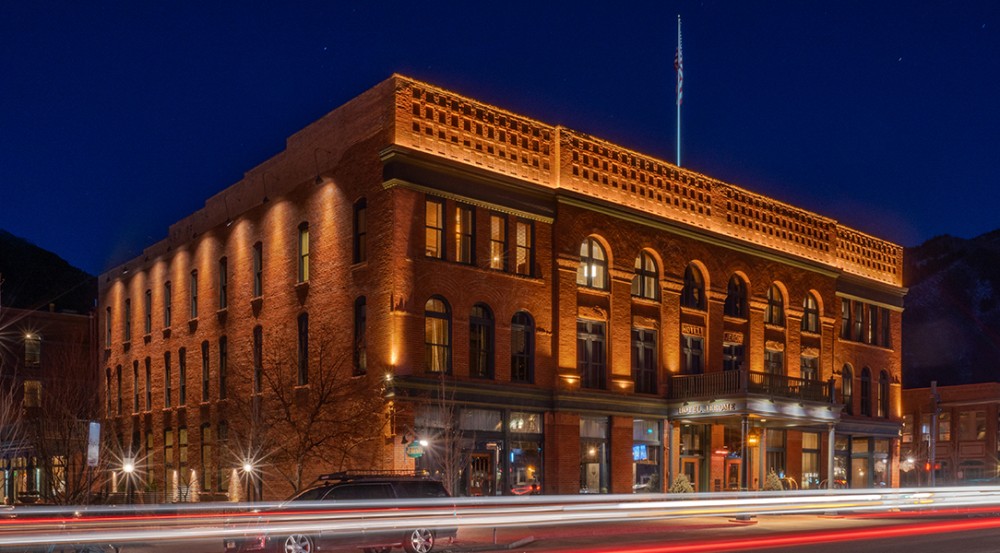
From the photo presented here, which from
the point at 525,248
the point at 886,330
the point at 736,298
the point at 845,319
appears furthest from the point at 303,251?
the point at 886,330

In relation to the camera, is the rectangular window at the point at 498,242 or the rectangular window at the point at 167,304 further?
the rectangular window at the point at 167,304

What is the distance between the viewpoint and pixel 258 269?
41.8 metres

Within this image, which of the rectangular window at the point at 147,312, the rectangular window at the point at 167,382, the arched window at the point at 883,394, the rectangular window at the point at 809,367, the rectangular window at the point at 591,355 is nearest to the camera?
the rectangular window at the point at 591,355

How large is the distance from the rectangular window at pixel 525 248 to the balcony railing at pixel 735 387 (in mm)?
8415

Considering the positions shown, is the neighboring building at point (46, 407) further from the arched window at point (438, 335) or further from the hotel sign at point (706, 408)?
the hotel sign at point (706, 408)

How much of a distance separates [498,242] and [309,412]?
334 inches

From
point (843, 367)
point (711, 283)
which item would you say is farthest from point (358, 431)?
point (843, 367)

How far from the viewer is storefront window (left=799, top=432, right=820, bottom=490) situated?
47906mm

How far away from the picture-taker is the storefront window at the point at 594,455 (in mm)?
38000

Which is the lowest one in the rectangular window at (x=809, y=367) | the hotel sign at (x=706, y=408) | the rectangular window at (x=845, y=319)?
the hotel sign at (x=706, y=408)

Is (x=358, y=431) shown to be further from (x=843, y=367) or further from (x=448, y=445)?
(x=843, y=367)

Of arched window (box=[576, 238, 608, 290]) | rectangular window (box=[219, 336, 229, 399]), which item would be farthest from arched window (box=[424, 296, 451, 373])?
rectangular window (box=[219, 336, 229, 399])

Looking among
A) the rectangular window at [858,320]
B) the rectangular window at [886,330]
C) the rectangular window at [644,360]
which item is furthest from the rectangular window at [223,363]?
the rectangular window at [886,330]

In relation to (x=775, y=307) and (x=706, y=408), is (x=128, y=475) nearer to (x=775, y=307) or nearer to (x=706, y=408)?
(x=706, y=408)
